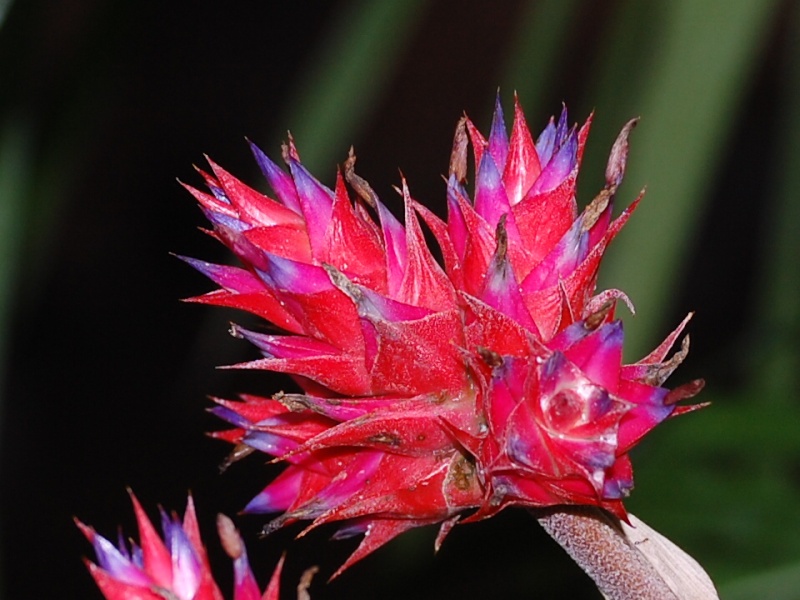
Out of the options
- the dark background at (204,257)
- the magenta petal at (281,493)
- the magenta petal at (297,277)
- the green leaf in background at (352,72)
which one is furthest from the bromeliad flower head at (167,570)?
the dark background at (204,257)

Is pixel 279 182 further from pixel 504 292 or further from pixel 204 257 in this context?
pixel 204 257

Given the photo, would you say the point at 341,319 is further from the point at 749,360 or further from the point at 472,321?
the point at 749,360

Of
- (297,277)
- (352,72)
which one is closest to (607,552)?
(297,277)

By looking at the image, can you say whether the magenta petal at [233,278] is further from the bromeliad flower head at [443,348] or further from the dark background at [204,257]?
the dark background at [204,257]

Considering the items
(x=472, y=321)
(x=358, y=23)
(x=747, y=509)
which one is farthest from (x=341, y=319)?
(x=747, y=509)

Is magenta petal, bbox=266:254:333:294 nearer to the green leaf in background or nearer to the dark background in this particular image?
the green leaf in background

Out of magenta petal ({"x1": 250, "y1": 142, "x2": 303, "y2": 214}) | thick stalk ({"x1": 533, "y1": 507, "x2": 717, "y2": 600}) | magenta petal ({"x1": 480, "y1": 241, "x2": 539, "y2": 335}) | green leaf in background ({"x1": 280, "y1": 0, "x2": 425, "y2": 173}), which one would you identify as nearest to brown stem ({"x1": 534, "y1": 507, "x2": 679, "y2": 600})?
thick stalk ({"x1": 533, "y1": 507, "x2": 717, "y2": 600})
